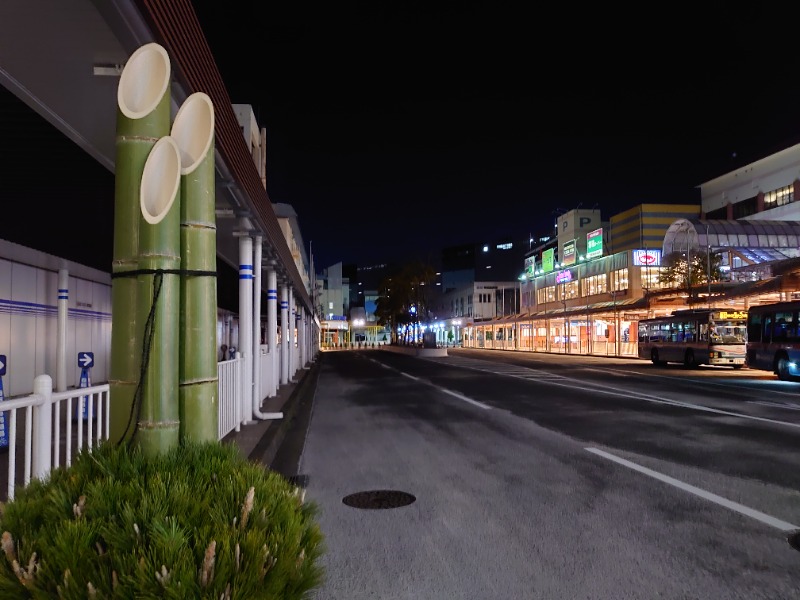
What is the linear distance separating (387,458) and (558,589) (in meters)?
5.00

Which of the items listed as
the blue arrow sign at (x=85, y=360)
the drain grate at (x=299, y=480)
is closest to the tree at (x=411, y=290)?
the blue arrow sign at (x=85, y=360)

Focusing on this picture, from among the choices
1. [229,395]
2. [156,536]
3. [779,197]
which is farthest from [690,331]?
[779,197]

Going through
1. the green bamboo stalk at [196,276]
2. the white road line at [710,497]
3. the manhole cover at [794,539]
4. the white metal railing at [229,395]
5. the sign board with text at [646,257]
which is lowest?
the white road line at [710,497]

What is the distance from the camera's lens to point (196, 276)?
3.81 meters

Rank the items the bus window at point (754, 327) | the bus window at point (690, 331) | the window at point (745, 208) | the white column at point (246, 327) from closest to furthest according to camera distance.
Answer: the white column at point (246, 327), the bus window at point (754, 327), the bus window at point (690, 331), the window at point (745, 208)

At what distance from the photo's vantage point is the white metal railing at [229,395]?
892 cm

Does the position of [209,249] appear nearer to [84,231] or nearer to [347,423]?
[84,231]

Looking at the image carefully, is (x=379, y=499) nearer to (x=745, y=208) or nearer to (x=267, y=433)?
(x=267, y=433)

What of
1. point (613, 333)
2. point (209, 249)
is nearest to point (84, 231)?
point (209, 249)

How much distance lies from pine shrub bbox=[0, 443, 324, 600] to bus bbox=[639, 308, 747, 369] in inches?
1238

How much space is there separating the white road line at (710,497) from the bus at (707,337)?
81.7 ft

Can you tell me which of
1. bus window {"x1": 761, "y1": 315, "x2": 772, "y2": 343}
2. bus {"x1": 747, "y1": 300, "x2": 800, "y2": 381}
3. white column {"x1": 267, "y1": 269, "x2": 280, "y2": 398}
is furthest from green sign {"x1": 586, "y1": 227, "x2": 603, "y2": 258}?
white column {"x1": 267, "y1": 269, "x2": 280, "y2": 398}

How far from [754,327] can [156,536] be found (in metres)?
27.6

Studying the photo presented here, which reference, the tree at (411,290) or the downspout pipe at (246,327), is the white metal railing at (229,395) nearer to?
the downspout pipe at (246,327)
